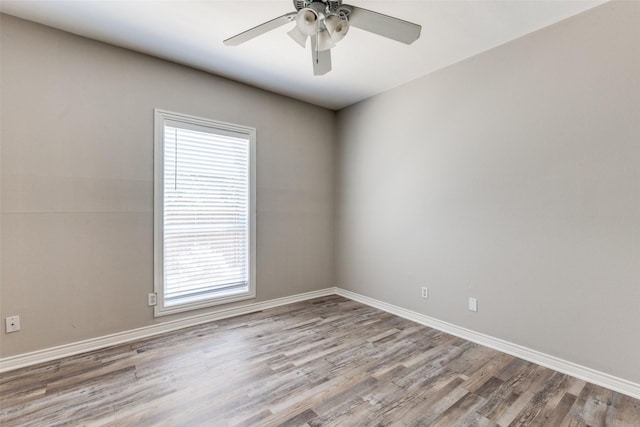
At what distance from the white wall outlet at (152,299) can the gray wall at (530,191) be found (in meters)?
2.57

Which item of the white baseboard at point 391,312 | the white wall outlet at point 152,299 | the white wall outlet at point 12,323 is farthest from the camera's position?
the white wall outlet at point 152,299

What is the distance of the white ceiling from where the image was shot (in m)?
2.14

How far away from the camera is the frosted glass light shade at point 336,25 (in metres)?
1.70

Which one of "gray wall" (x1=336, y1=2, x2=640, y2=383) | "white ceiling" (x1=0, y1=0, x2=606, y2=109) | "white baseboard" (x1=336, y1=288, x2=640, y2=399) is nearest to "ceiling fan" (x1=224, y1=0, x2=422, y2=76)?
"white ceiling" (x1=0, y1=0, x2=606, y2=109)

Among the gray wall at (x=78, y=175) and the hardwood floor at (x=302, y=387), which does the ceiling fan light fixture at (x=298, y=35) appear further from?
the hardwood floor at (x=302, y=387)

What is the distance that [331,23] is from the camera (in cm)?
172

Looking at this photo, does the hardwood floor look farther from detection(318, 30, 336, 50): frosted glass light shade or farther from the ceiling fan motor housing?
the ceiling fan motor housing

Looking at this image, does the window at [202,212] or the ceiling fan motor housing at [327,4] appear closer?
the ceiling fan motor housing at [327,4]

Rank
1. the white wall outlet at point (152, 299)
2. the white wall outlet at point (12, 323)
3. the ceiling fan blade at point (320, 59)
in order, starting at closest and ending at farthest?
the ceiling fan blade at point (320, 59)
the white wall outlet at point (12, 323)
the white wall outlet at point (152, 299)

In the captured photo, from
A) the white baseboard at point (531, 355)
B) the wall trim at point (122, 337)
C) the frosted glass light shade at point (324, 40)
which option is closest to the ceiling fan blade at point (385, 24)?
the frosted glass light shade at point (324, 40)

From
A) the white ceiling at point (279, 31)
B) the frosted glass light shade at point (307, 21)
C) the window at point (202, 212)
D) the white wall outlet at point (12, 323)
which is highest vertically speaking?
the white ceiling at point (279, 31)

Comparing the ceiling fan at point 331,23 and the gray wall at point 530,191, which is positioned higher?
the ceiling fan at point 331,23

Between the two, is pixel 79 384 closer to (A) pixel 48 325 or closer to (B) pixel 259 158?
(A) pixel 48 325

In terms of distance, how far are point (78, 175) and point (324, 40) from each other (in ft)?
7.62
